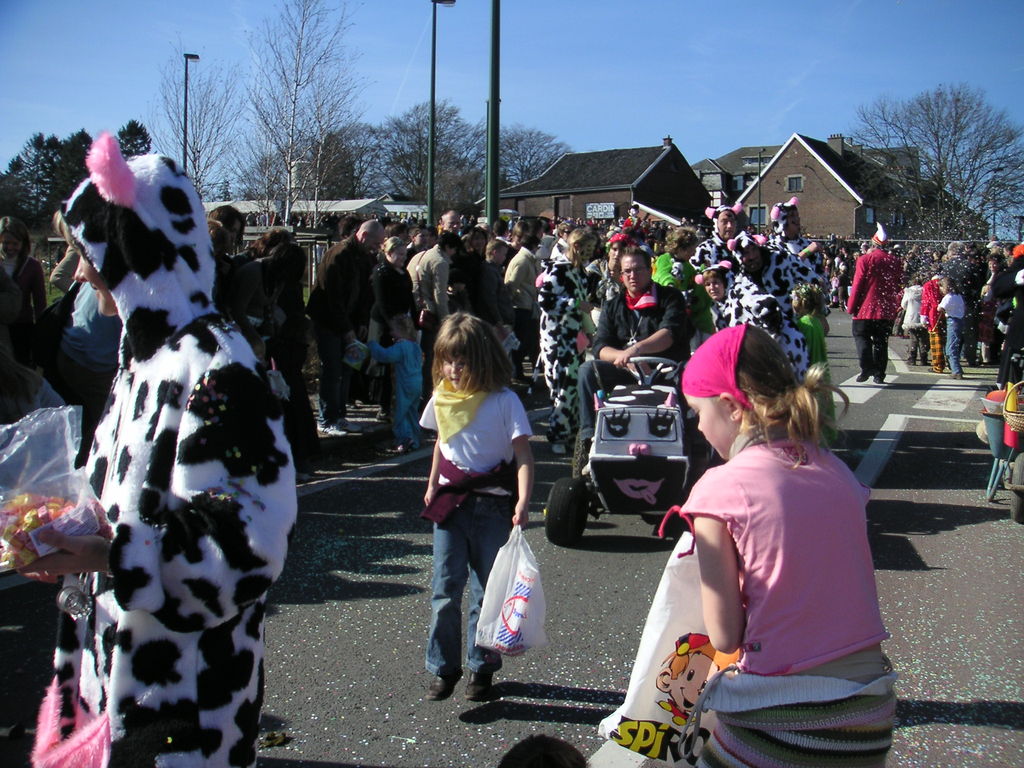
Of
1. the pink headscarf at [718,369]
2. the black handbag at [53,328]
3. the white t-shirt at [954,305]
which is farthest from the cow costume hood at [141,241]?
the white t-shirt at [954,305]

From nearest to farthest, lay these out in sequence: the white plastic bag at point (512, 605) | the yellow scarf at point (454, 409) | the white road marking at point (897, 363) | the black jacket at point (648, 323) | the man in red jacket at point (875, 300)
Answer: the white plastic bag at point (512, 605) → the yellow scarf at point (454, 409) → the black jacket at point (648, 323) → the man in red jacket at point (875, 300) → the white road marking at point (897, 363)

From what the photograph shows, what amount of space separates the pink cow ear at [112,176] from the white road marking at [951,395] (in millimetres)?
11333

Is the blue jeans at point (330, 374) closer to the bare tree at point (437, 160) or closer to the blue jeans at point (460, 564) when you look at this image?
the blue jeans at point (460, 564)

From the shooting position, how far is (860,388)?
13.2 metres

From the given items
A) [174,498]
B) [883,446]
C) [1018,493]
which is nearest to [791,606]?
[174,498]

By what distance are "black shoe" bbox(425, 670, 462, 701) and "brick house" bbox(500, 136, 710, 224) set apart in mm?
61439

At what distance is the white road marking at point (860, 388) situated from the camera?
1227 cm

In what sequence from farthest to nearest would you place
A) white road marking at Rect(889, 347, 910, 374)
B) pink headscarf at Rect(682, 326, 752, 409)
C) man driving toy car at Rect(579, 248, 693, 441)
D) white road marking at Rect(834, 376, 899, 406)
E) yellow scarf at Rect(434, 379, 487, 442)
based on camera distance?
white road marking at Rect(889, 347, 910, 374) < white road marking at Rect(834, 376, 899, 406) < man driving toy car at Rect(579, 248, 693, 441) < yellow scarf at Rect(434, 379, 487, 442) < pink headscarf at Rect(682, 326, 752, 409)

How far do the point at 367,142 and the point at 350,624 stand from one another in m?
57.6

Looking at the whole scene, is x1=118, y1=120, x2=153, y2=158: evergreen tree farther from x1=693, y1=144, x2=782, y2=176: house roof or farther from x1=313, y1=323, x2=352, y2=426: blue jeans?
x1=693, y1=144, x2=782, y2=176: house roof

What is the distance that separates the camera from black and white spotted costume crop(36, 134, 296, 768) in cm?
171

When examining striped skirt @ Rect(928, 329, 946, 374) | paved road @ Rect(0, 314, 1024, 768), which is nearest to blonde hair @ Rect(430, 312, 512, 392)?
paved road @ Rect(0, 314, 1024, 768)

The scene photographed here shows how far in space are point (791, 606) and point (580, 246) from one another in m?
6.80

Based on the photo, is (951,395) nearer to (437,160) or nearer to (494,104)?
(494,104)
